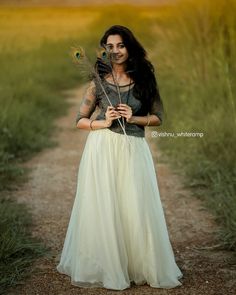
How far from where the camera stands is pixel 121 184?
3.70 meters

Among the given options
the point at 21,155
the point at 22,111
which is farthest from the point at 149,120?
the point at 22,111

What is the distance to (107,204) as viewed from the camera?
3.64 m

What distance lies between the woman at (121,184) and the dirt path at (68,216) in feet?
0.48

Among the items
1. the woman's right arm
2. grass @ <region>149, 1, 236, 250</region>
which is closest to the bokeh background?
grass @ <region>149, 1, 236, 250</region>

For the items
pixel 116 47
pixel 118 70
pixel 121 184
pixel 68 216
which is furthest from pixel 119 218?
pixel 68 216

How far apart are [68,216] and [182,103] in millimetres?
4020

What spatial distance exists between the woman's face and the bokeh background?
151 centimetres

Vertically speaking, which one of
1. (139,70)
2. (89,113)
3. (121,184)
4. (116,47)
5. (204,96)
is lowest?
(121,184)

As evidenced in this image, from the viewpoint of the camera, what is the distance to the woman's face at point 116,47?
3590 mm

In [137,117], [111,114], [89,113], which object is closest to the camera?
[111,114]

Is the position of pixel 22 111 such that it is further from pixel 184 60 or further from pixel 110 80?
pixel 110 80

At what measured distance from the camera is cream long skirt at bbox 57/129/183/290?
3.65 meters

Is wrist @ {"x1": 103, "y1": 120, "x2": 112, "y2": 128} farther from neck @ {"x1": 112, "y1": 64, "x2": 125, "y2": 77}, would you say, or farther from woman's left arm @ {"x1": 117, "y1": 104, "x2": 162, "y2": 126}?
neck @ {"x1": 112, "y1": 64, "x2": 125, "y2": 77}

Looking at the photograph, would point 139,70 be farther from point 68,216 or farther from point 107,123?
point 68,216
